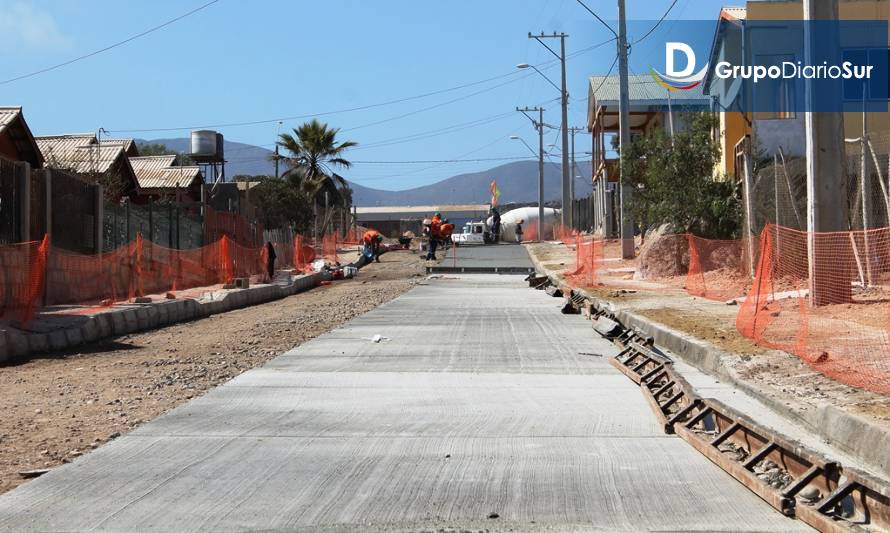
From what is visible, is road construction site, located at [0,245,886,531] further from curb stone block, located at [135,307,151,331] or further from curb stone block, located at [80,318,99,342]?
curb stone block, located at [135,307,151,331]

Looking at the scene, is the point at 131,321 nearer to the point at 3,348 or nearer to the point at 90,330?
the point at 90,330

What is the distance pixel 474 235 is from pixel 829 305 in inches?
2489

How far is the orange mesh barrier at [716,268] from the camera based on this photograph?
2158 cm

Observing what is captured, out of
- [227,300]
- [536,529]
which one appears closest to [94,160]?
[227,300]

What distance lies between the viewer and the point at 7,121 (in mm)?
30328

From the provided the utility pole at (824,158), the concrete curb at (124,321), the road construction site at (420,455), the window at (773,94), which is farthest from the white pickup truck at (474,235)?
the road construction site at (420,455)

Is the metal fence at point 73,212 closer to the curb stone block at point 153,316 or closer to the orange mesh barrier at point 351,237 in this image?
the curb stone block at point 153,316

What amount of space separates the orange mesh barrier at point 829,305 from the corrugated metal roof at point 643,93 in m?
29.4

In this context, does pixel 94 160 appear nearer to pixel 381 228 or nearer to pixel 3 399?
pixel 3 399

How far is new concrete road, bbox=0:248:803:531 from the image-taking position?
19.4ft

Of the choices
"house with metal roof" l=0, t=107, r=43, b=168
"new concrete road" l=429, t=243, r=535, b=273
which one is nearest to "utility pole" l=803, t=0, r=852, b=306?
"house with metal roof" l=0, t=107, r=43, b=168

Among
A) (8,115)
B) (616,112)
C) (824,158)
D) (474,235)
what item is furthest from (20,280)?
(474,235)

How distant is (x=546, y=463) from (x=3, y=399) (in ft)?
19.6

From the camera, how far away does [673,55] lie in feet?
144
